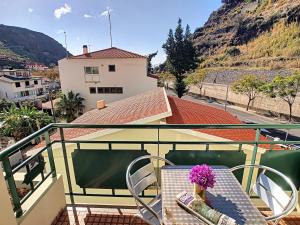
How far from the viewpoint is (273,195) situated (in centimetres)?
170

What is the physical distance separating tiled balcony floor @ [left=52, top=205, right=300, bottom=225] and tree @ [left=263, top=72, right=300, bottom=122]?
2299 centimetres

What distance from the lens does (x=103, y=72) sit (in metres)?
19.8

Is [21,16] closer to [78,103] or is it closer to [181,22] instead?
[78,103]

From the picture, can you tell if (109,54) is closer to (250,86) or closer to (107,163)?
(250,86)

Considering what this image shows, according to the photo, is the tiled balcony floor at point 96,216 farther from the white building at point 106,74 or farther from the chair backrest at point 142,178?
the white building at point 106,74

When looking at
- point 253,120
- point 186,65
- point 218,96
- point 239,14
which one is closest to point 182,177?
point 253,120

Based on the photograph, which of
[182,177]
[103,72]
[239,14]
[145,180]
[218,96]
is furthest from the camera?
[239,14]

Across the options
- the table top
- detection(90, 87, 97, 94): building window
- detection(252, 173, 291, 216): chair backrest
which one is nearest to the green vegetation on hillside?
detection(90, 87, 97, 94): building window

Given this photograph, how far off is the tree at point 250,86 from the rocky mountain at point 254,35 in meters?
10.6

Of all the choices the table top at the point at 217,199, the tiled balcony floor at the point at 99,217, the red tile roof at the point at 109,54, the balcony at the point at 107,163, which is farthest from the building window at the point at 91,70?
the table top at the point at 217,199

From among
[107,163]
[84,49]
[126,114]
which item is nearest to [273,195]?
[107,163]

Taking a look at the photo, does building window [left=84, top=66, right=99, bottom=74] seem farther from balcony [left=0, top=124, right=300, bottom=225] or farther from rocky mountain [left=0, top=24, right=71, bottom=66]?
rocky mountain [left=0, top=24, right=71, bottom=66]

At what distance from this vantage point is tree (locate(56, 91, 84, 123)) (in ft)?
66.1

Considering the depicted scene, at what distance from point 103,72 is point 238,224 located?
1977 cm
